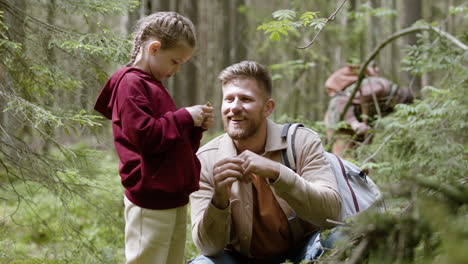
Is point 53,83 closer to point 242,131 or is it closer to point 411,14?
point 242,131

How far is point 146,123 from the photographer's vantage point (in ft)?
7.93

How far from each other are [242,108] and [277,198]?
69 centimetres

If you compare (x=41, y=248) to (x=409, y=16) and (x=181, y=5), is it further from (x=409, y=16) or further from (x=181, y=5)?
(x=181, y=5)

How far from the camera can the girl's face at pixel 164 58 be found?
2.69m

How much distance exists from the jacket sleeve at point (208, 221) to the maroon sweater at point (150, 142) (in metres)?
0.28

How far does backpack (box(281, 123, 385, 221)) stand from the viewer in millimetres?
3146

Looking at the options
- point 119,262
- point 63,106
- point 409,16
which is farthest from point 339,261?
point 409,16

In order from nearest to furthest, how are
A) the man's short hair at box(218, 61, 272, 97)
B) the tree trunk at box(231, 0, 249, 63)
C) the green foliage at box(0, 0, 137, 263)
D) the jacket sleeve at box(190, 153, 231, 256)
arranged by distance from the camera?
the jacket sleeve at box(190, 153, 231, 256) → the man's short hair at box(218, 61, 272, 97) → the green foliage at box(0, 0, 137, 263) → the tree trunk at box(231, 0, 249, 63)

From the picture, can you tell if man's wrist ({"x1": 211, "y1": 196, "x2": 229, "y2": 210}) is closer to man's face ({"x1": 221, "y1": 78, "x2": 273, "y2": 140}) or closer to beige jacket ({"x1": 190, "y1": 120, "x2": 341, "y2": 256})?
beige jacket ({"x1": 190, "y1": 120, "x2": 341, "y2": 256})

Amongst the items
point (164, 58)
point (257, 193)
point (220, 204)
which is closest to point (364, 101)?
point (257, 193)

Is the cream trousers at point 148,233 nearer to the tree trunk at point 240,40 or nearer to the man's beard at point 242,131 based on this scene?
A: the man's beard at point 242,131

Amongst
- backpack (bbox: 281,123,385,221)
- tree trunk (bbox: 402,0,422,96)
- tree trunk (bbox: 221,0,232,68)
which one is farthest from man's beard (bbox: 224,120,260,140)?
tree trunk (bbox: 221,0,232,68)

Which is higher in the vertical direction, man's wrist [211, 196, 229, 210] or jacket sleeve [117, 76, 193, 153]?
jacket sleeve [117, 76, 193, 153]

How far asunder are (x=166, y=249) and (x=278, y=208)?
91 cm
